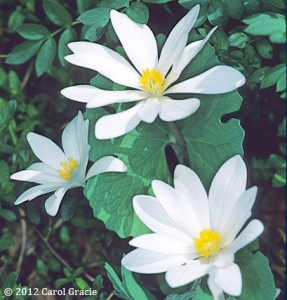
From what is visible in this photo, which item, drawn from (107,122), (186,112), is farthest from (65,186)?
(186,112)

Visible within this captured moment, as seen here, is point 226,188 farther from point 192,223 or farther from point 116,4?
point 116,4

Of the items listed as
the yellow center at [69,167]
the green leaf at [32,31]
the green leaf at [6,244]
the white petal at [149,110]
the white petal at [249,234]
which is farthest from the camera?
the green leaf at [32,31]

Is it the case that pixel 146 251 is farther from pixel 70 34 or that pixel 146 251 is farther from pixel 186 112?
pixel 70 34

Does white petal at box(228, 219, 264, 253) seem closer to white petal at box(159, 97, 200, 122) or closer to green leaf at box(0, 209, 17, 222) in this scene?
white petal at box(159, 97, 200, 122)

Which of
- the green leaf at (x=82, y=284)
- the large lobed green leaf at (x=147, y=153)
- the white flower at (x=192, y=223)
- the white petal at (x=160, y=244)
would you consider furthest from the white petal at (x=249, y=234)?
the green leaf at (x=82, y=284)

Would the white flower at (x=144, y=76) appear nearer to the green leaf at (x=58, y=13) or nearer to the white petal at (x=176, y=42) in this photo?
the white petal at (x=176, y=42)

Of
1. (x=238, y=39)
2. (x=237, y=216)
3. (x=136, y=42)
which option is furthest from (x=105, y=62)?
(x=237, y=216)

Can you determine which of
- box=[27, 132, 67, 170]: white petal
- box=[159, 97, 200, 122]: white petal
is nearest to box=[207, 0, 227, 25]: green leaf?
box=[159, 97, 200, 122]: white petal
